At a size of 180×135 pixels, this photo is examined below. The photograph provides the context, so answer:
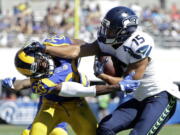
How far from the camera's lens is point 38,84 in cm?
591

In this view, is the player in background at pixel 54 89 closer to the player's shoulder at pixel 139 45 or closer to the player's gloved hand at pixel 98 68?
the player's gloved hand at pixel 98 68

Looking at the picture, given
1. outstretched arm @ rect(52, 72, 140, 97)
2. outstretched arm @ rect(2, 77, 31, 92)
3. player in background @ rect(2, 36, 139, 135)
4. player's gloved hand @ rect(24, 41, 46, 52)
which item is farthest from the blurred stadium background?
outstretched arm @ rect(52, 72, 140, 97)

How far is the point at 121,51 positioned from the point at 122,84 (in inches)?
14.8

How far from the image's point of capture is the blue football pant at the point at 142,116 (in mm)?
5533

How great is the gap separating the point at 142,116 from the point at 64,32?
10519 mm

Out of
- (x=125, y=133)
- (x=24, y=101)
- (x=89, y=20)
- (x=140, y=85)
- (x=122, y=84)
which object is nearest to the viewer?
(x=122, y=84)

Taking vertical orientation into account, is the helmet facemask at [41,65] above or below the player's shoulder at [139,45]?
below

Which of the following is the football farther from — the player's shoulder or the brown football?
the player's shoulder

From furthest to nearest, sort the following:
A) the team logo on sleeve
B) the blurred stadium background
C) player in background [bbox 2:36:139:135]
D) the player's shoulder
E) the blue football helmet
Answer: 1. the blurred stadium background
2. the team logo on sleeve
3. player in background [bbox 2:36:139:135]
4. the blue football helmet
5. the player's shoulder

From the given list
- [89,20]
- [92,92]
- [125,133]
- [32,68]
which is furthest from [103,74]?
[89,20]

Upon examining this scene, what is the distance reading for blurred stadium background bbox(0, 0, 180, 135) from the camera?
49.0 ft

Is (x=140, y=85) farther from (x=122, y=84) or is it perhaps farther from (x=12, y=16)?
(x=12, y=16)

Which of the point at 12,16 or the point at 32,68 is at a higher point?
the point at 32,68

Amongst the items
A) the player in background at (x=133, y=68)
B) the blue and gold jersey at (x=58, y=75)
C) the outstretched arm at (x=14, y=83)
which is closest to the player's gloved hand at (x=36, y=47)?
the player in background at (x=133, y=68)
